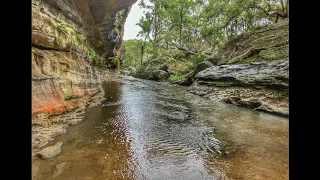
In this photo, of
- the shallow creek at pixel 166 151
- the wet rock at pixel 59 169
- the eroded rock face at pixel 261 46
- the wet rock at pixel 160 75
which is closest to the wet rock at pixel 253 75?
the eroded rock face at pixel 261 46

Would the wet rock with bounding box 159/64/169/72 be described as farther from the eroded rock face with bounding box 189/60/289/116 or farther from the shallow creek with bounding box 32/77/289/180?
the shallow creek with bounding box 32/77/289/180

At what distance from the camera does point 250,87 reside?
911cm

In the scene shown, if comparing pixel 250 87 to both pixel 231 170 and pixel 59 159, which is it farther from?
pixel 59 159

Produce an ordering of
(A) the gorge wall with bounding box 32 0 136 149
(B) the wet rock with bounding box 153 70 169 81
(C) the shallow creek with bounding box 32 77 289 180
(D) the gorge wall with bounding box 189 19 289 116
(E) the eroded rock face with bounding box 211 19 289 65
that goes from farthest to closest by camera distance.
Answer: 1. (B) the wet rock with bounding box 153 70 169 81
2. (E) the eroded rock face with bounding box 211 19 289 65
3. (D) the gorge wall with bounding box 189 19 289 116
4. (A) the gorge wall with bounding box 32 0 136 149
5. (C) the shallow creek with bounding box 32 77 289 180

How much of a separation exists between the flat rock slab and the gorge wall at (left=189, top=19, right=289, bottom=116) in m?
7.95

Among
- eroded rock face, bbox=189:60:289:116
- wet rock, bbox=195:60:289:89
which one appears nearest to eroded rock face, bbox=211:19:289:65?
wet rock, bbox=195:60:289:89

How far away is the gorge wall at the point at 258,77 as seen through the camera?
7.61m

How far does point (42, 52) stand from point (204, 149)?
572 centimetres

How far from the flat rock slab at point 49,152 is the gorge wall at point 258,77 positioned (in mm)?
7950

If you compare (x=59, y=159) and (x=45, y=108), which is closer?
(x=59, y=159)

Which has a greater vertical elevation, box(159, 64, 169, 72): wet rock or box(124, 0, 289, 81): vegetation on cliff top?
box(124, 0, 289, 81): vegetation on cliff top

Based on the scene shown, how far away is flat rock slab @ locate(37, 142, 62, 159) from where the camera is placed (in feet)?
8.80

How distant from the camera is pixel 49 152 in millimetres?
2777
